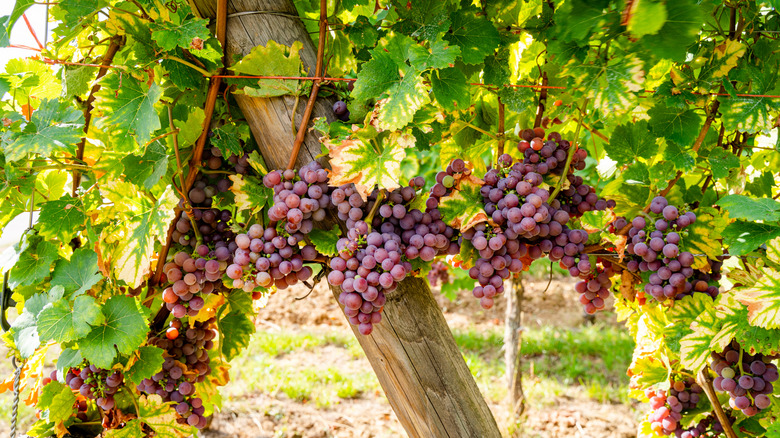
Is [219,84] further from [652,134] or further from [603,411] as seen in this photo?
[603,411]

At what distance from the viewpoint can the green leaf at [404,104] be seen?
86cm

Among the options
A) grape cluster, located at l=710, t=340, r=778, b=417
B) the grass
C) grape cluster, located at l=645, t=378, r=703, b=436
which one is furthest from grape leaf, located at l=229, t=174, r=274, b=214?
the grass

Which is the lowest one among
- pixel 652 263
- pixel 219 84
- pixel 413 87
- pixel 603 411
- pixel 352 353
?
pixel 603 411

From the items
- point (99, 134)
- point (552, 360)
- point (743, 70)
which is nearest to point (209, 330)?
point (99, 134)

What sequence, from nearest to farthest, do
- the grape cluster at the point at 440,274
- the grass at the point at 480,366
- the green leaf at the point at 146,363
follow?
1. the green leaf at the point at 146,363
2. the grape cluster at the point at 440,274
3. the grass at the point at 480,366

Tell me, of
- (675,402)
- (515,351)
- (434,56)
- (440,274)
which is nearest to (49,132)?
(434,56)

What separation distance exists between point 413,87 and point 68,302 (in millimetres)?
830

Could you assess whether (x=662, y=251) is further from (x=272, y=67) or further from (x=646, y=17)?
(x=272, y=67)

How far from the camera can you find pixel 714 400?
4.10ft

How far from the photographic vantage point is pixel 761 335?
3.26 ft

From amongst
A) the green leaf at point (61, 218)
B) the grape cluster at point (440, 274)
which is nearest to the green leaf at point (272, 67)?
the green leaf at point (61, 218)

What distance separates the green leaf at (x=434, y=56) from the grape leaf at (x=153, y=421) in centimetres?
100

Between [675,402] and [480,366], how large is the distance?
259cm

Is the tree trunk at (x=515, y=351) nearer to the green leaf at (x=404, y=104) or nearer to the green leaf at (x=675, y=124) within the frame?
the green leaf at (x=675, y=124)
